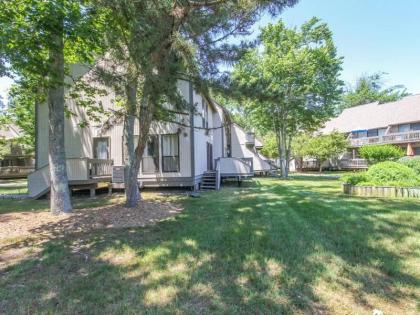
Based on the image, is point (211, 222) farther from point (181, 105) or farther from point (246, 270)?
point (181, 105)

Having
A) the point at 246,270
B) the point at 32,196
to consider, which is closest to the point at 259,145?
the point at 32,196

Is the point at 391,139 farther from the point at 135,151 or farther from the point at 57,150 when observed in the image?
the point at 57,150

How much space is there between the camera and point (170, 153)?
13.2 m

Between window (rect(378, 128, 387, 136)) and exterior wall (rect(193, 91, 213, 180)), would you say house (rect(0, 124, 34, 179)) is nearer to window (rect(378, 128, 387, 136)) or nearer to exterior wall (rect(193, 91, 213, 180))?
exterior wall (rect(193, 91, 213, 180))

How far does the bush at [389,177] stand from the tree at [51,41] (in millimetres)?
10646

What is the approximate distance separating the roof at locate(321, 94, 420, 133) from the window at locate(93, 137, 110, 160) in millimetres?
24934

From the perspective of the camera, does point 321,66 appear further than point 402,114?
No

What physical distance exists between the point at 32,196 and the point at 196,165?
7.39 metres

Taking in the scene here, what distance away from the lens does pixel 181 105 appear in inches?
276

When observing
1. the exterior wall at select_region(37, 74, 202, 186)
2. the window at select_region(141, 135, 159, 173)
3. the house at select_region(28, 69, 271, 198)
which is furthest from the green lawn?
the window at select_region(141, 135, 159, 173)

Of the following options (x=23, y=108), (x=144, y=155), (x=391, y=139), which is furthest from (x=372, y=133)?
(x=23, y=108)

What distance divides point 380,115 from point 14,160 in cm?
4621

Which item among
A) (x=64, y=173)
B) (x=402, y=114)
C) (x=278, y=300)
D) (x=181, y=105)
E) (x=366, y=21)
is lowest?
(x=278, y=300)

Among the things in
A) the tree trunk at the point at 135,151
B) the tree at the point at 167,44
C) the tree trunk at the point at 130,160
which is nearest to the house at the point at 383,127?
the tree at the point at 167,44
